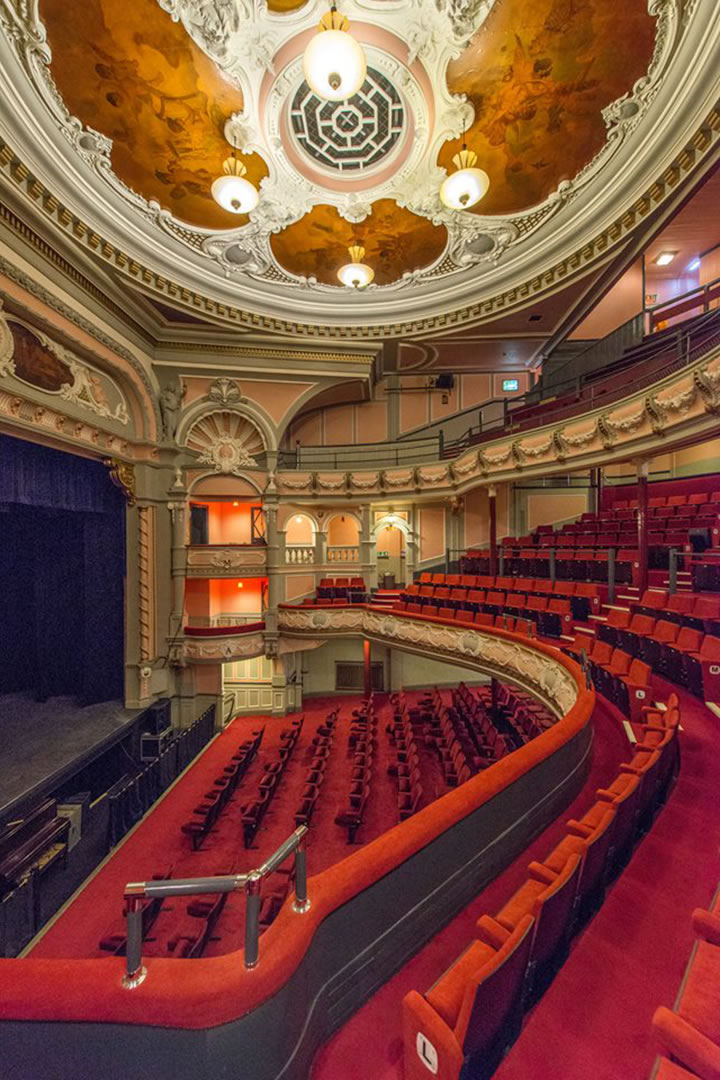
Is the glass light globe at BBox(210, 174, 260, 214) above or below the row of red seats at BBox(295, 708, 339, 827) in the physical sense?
above

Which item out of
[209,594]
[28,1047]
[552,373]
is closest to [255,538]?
[209,594]

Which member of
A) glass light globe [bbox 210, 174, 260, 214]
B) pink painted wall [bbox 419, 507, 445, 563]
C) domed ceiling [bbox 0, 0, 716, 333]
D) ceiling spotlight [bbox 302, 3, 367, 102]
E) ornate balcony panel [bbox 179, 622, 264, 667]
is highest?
domed ceiling [bbox 0, 0, 716, 333]

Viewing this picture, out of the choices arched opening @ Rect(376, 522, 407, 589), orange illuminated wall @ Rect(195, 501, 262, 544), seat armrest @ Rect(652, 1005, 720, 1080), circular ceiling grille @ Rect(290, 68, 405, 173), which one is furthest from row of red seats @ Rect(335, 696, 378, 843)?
circular ceiling grille @ Rect(290, 68, 405, 173)

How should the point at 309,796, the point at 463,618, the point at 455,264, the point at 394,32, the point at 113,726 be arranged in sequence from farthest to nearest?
the point at 455,264 < the point at 463,618 < the point at 113,726 < the point at 309,796 < the point at 394,32

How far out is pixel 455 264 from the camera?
1075 centimetres

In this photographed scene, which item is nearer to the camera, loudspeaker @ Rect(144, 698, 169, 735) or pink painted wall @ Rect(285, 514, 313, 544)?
loudspeaker @ Rect(144, 698, 169, 735)

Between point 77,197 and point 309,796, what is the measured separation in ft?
37.4

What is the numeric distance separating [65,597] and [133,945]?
11.0 m

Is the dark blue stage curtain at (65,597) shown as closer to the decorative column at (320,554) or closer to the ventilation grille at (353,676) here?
the decorative column at (320,554)

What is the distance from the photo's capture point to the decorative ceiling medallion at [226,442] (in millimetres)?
12242

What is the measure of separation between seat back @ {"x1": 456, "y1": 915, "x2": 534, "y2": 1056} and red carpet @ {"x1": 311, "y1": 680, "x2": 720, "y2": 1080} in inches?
8.7

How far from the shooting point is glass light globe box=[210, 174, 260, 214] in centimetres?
688

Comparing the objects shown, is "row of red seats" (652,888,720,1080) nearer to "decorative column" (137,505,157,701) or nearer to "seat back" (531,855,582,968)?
"seat back" (531,855,582,968)

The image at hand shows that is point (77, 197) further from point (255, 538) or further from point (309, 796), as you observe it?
point (309, 796)
